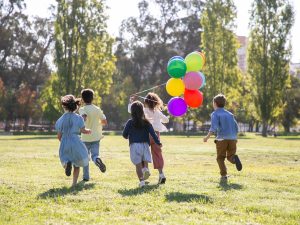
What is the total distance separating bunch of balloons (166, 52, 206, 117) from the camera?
35.8 ft

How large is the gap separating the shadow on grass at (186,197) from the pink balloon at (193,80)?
155 inches

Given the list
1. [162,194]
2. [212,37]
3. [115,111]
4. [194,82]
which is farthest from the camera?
[115,111]

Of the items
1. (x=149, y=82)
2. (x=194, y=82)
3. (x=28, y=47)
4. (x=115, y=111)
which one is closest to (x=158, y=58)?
(x=149, y=82)

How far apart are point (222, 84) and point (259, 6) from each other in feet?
30.0

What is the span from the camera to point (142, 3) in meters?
65.0

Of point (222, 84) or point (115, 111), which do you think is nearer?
point (222, 84)

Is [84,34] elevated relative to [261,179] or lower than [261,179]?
elevated

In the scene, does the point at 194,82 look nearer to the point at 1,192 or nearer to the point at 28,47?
the point at 1,192

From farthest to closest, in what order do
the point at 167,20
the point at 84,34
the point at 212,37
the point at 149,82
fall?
the point at 149,82 < the point at 167,20 < the point at 212,37 < the point at 84,34

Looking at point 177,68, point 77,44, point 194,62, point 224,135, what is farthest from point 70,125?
point 77,44

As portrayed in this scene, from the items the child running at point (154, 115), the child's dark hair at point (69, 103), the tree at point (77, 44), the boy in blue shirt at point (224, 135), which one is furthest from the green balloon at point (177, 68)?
the tree at point (77, 44)

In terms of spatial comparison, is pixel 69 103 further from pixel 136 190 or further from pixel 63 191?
pixel 136 190

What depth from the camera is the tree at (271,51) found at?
48.5m

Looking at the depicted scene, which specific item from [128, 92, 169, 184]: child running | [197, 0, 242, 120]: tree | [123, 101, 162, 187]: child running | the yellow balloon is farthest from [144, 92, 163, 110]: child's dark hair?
[197, 0, 242, 120]: tree
